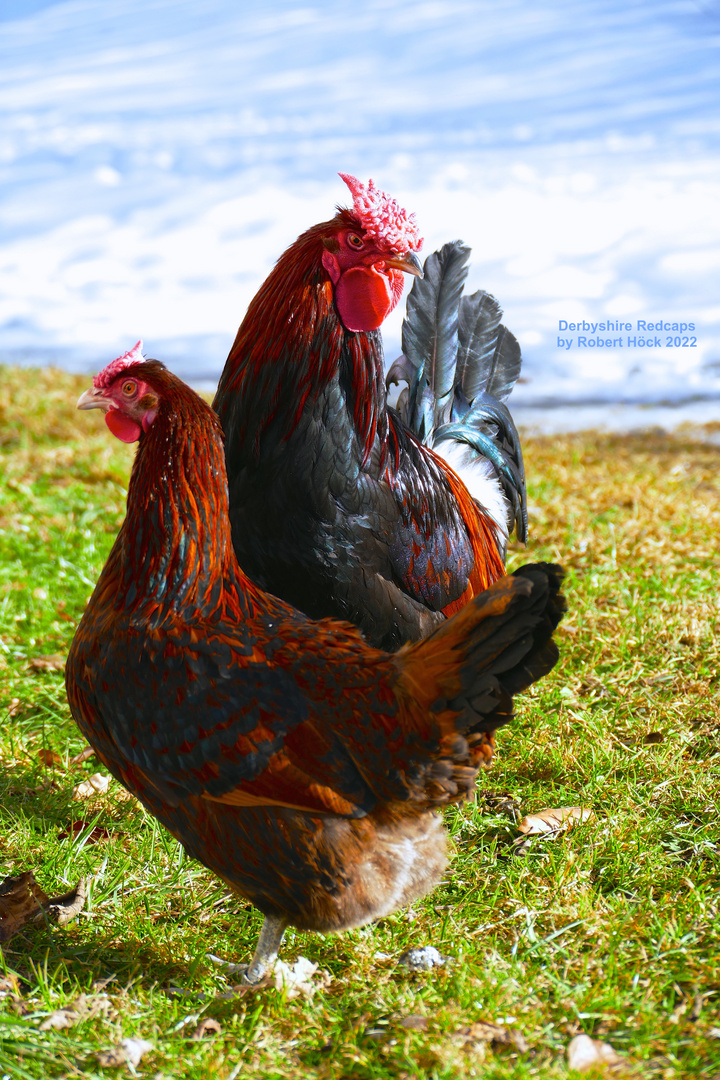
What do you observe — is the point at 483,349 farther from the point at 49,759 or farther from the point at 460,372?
the point at 49,759

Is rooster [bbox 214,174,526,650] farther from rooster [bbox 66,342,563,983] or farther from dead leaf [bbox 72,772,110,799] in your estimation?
dead leaf [bbox 72,772,110,799]

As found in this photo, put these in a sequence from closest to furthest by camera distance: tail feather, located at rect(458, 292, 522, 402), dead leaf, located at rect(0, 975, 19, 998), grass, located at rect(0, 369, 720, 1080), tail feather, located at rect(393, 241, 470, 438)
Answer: grass, located at rect(0, 369, 720, 1080)
dead leaf, located at rect(0, 975, 19, 998)
tail feather, located at rect(393, 241, 470, 438)
tail feather, located at rect(458, 292, 522, 402)

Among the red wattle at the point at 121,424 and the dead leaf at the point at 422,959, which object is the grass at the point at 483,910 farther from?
the red wattle at the point at 121,424

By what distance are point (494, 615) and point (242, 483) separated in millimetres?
1250

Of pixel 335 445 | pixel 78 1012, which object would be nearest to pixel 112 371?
pixel 335 445

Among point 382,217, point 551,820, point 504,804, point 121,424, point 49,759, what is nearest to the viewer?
point 121,424

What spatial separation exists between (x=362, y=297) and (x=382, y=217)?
0.27 m

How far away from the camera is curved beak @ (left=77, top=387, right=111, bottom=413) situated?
2.64m

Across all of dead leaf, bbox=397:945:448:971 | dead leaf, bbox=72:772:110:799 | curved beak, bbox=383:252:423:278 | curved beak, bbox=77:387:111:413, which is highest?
curved beak, bbox=383:252:423:278

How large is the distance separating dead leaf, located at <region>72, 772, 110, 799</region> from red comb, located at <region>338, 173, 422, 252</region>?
2363 millimetres

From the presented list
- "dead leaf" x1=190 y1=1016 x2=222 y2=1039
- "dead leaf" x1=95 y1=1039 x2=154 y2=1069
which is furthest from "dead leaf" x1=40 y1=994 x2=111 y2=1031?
"dead leaf" x1=190 y1=1016 x2=222 y2=1039

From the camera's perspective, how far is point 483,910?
2.80 meters

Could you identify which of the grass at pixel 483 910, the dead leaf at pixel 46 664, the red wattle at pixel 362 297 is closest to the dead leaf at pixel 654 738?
the grass at pixel 483 910

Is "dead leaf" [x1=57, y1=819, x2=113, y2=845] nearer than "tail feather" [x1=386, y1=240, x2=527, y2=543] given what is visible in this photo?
Yes
